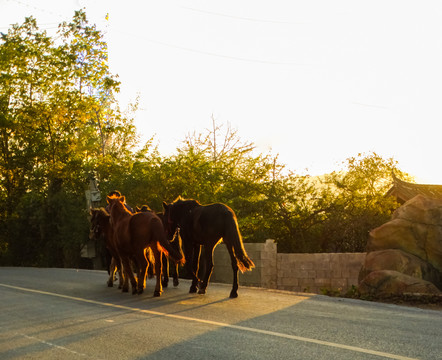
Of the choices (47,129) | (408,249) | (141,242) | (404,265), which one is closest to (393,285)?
(404,265)

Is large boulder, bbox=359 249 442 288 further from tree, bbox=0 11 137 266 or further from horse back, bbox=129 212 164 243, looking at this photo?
tree, bbox=0 11 137 266

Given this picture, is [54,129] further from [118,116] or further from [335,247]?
[335,247]

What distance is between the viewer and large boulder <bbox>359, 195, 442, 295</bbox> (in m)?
13.9

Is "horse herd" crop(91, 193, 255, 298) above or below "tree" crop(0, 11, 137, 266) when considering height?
below

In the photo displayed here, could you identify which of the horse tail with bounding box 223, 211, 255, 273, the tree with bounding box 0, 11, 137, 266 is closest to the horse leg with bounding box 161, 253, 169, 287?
the horse tail with bounding box 223, 211, 255, 273

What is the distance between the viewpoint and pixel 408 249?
15.7 meters

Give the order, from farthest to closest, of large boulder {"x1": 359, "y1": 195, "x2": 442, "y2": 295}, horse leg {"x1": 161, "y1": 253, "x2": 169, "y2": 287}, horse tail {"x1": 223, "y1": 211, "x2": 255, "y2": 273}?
horse leg {"x1": 161, "y1": 253, "x2": 169, "y2": 287}
large boulder {"x1": 359, "y1": 195, "x2": 442, "y2": 295}
horse tail {"x1": 223, "y1": 211, "x2": 255, "y2": 273}

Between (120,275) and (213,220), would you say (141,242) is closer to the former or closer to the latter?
(213,220)

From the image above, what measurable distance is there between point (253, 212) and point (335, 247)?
4047mm

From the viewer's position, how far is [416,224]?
16078mm

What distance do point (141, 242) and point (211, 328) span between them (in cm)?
456

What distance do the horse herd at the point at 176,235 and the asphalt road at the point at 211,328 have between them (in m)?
0.55

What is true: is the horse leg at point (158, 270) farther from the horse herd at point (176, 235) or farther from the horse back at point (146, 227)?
the horse back at point (146, 227)

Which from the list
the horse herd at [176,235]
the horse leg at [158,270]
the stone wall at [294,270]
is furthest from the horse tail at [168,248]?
the stone wall at [294,270]
